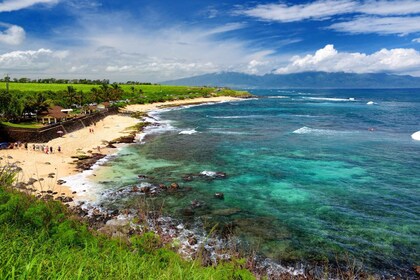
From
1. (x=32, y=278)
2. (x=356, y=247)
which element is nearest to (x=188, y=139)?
(x=356, y=247)

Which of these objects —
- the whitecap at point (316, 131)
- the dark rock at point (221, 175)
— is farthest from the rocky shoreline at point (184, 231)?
the whitecap at point (316, 131)

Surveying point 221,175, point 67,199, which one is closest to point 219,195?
point 221,175

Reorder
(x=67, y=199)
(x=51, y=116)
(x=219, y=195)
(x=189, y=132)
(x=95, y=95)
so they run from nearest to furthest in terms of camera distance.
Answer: (x=67, y=199), (x=219, y=195), (x=51, y=116), (x=189, y=132), (x=95, y=95)

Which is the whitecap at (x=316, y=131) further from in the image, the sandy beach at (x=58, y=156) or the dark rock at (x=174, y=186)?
the dark rock at (x=174, y=186)

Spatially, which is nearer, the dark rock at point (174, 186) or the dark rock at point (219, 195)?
the dark rock at point (219, 195)

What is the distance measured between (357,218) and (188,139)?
34.4 m

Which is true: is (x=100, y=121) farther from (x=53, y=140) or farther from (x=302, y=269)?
(x=302, y=269)

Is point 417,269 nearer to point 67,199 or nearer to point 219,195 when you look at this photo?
point 219,195

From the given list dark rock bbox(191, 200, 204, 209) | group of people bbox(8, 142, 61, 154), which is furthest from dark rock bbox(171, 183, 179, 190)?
group of people bbox(8, 142, 61, 154)

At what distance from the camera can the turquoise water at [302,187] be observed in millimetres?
19406

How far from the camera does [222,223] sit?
864 inches

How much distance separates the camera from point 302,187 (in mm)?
29766

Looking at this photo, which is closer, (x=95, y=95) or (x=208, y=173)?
(x=208, y=173)

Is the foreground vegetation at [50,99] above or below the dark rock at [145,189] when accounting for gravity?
above
